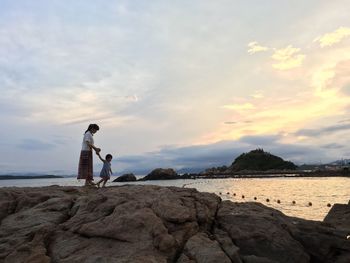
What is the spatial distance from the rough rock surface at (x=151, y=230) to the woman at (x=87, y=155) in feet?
6.42

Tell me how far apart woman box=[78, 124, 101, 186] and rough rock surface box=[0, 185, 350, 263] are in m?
1.96

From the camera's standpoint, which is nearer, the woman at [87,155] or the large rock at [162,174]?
the woman at [87,155]

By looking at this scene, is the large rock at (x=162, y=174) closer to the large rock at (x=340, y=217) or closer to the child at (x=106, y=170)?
the large rock at (x=340, y=217)

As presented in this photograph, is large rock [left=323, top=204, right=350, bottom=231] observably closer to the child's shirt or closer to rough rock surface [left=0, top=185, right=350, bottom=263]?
rough rock surface [left=0, top=185, right=350, bottom=263]

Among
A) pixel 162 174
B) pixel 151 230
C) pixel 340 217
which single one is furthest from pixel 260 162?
pixel 151 230

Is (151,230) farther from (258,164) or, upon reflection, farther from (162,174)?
(258,164)

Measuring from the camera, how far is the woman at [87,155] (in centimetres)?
1566

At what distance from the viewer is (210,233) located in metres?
11.6

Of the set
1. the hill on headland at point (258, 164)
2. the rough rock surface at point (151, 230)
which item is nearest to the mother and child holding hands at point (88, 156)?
the rough rock surface at point (151, 230)

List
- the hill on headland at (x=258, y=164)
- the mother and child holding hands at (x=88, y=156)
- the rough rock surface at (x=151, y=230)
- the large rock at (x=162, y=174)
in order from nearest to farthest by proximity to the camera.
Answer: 1. the rough rock surface at (x=151, y=230)
2. the mother and child holding hands at (x=88, y=156)
3. the large rock at (x=162, y=174)
4. the hill on headland at (x=258, y=164)

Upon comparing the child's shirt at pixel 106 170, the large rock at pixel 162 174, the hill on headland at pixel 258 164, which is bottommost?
the child's shirt at pixel 106 170

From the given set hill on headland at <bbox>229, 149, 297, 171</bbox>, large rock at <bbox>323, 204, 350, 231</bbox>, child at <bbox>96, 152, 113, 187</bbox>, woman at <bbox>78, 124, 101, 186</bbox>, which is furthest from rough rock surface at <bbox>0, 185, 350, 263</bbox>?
hill on headland at <bbox>229, 149, 297, 171</bbox>

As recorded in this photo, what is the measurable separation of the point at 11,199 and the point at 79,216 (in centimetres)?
293

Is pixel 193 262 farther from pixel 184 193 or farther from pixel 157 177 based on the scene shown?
pixel 157 177
